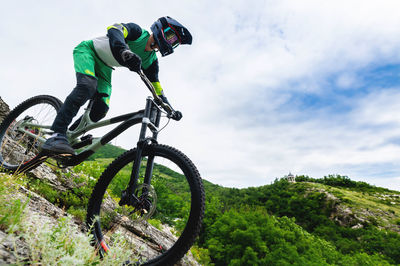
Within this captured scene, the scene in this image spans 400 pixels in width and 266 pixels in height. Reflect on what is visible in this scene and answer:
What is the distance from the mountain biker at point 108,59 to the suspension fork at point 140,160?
1.54 ft

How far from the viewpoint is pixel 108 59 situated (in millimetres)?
3750

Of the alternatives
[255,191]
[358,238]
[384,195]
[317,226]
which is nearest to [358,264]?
[358,238]

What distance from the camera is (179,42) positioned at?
3.59m

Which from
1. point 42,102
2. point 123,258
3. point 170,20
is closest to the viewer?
point 123,258

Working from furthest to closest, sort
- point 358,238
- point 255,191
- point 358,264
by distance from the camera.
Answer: point 255,191 → point 358,238 → point 358,264

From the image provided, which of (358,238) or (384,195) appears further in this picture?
(384,195)

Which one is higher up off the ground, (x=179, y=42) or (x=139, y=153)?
(x=179, y=42)

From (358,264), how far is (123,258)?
208 feet

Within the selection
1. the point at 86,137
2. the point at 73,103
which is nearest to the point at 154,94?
the point at 73,103

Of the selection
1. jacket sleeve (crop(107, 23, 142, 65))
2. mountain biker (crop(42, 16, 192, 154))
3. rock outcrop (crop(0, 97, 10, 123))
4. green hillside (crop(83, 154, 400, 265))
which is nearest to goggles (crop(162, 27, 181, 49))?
mountain biker (crop(42, 16, 192, 154))

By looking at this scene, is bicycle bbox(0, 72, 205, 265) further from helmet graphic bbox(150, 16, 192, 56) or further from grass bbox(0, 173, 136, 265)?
helmet graphic bbox(150, 16, 192, 56)

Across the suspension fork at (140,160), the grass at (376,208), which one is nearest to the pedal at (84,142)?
the suspension fork at (140,160)

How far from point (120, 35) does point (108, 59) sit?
749 millimetres

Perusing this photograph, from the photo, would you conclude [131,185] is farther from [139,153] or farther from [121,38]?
[121,38]
